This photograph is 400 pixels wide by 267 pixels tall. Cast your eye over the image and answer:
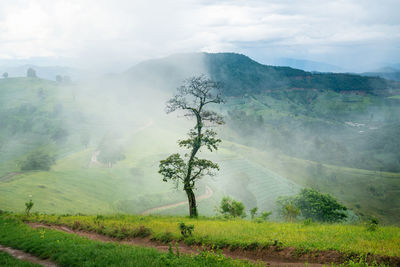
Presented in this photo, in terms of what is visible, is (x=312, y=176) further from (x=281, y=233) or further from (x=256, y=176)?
(x=281, y=233)

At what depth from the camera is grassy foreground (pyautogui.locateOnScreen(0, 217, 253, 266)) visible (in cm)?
1227

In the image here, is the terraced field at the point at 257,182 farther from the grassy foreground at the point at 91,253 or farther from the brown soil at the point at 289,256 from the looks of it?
the grassy foreground at the point at 91,253

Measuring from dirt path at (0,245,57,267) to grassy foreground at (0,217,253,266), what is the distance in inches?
9.3

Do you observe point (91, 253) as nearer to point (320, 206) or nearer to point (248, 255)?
point (248, 255)

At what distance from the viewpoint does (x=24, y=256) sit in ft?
49.9

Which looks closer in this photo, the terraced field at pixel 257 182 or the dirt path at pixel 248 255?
the dirt path at pixel 248 255

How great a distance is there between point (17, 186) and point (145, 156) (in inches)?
3089

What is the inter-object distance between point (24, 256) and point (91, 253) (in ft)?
14.1

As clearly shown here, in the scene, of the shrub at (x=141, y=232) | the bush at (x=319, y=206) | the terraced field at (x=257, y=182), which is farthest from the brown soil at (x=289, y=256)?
the terraced field at (x=257, y=182)

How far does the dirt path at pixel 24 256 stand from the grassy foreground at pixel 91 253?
236 millimetres

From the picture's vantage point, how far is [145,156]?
158250 millimetres

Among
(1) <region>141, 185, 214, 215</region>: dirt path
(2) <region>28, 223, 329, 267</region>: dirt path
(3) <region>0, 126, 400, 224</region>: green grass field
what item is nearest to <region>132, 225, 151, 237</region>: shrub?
(2) <region>28, 223, 329, 267</region>: dirt path

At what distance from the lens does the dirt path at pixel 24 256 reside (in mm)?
14059

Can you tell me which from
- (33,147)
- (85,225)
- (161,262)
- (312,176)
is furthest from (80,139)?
(161,262)
